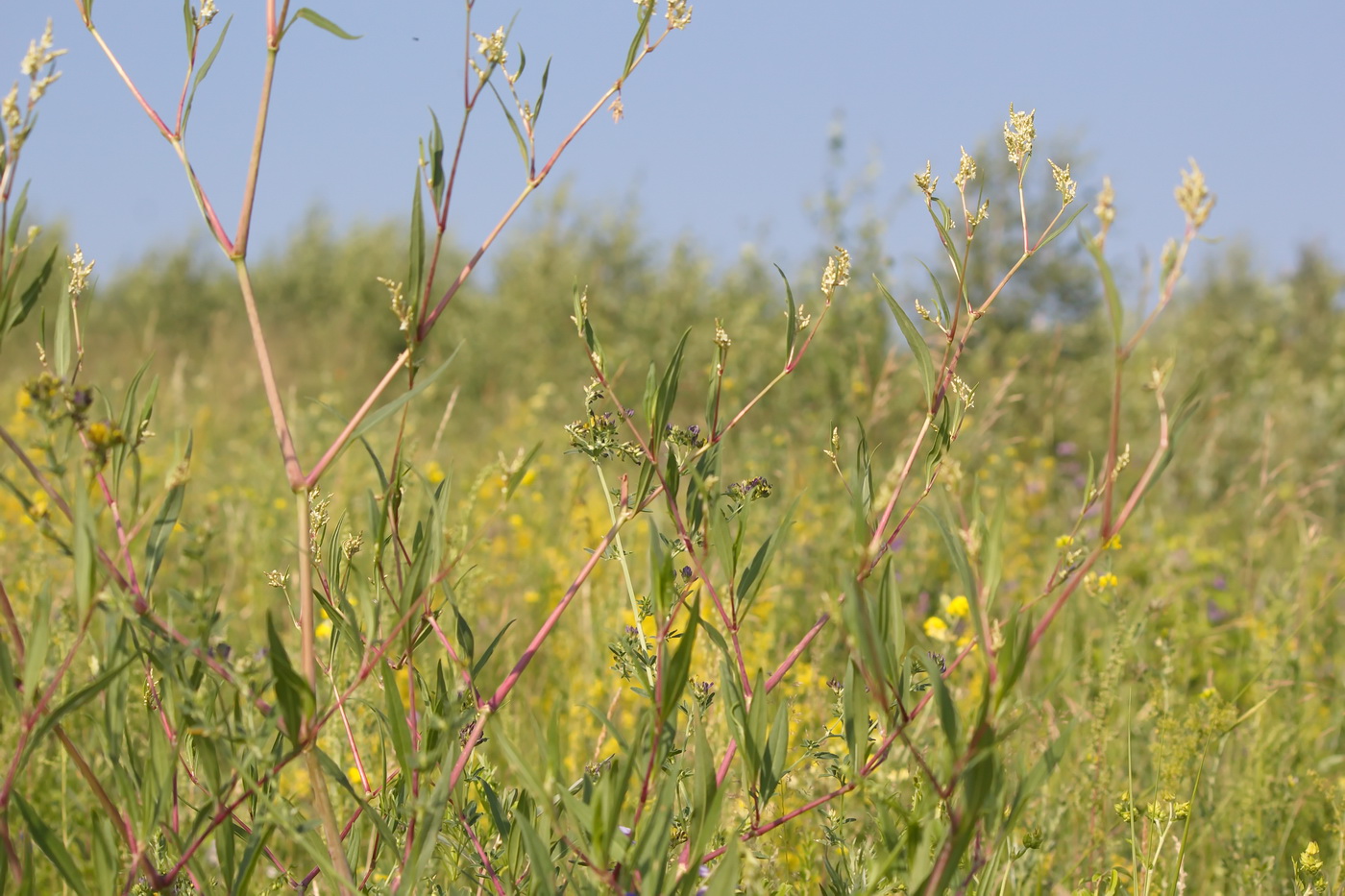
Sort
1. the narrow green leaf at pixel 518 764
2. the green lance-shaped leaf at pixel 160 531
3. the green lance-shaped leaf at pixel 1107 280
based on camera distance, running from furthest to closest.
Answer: the green lance-shaped leaf at pixel 160 531
the narrow green leaf at pixel 518 764
the green lance-shaped leaf at pixel 1107 280

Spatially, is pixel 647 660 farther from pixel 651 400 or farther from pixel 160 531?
pixel 160 531

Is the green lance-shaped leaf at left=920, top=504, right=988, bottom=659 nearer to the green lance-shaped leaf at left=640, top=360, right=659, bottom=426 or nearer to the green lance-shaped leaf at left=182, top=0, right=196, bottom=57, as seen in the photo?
the green lance-shaped leaf at left=640, top=360, right=659, bottom=426

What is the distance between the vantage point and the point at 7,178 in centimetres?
88

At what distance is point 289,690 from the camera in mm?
818

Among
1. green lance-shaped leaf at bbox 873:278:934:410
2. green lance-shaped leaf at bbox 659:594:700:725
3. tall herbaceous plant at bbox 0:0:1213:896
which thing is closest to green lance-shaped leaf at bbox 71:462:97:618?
tall herbaceous plant at bbox 0:0:1213:896

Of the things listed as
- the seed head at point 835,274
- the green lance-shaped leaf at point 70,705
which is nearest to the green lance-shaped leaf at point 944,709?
the seed head at point 835,274

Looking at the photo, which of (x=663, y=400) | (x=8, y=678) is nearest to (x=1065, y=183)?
(x=663, y=400)

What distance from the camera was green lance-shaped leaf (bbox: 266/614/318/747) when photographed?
785 millimetres

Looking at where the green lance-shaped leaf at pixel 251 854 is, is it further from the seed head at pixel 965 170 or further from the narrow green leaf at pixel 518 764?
the seed head at pixel 965 170

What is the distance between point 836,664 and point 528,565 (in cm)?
121

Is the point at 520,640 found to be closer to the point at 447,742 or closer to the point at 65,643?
the point at 65,643

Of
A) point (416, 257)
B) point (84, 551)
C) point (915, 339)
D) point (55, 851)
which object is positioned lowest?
point (55, 851)

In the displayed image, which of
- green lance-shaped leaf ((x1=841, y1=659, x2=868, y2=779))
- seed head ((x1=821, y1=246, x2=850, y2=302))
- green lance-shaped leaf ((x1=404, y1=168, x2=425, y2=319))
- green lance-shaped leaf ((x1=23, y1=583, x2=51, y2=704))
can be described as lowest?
green lance-shaped leaf ((x1=23, y1=583, x2=51, y2=704))

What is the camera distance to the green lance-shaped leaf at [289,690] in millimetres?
785
